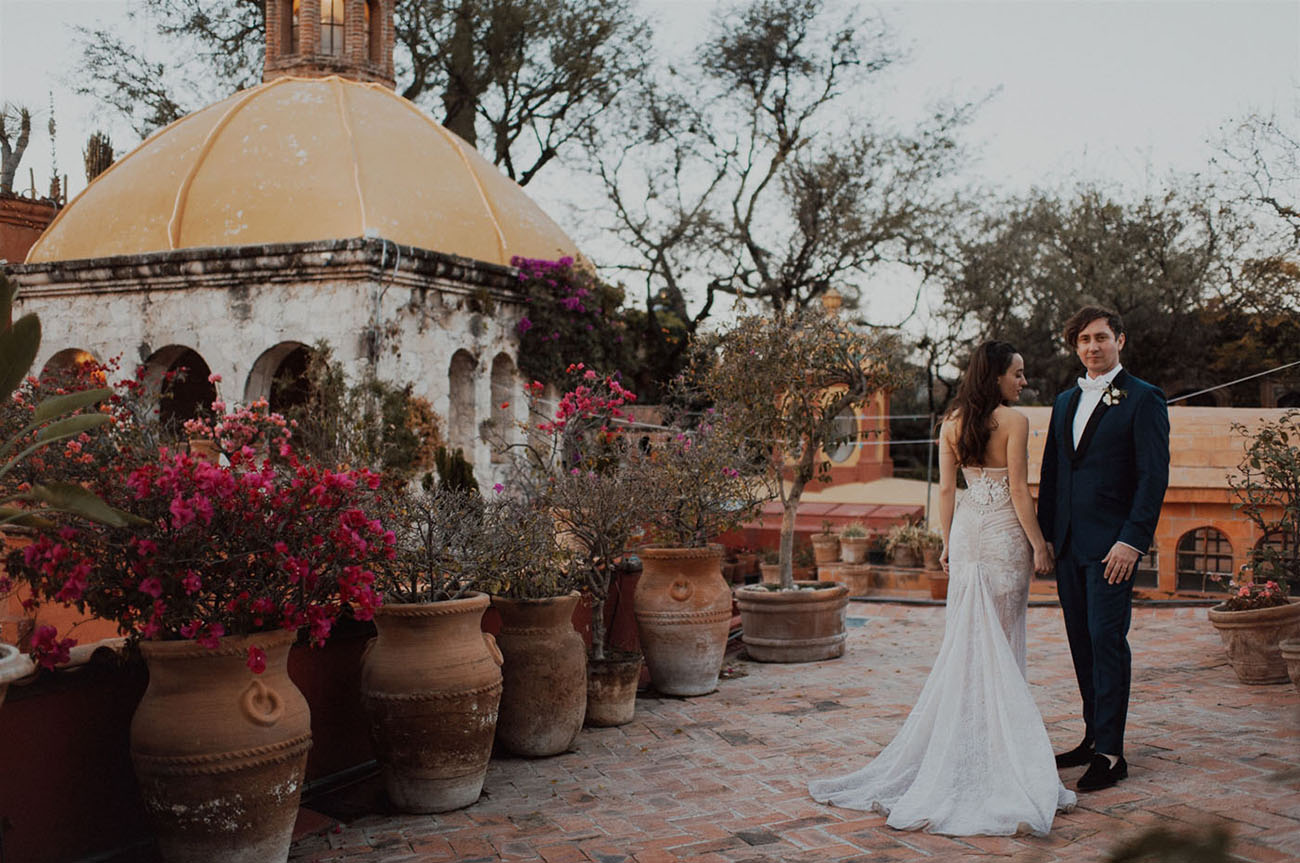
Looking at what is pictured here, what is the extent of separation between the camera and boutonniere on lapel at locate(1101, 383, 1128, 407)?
501 centimetres

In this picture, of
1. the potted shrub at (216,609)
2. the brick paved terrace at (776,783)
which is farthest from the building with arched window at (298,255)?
the potted shrub at (216,609)

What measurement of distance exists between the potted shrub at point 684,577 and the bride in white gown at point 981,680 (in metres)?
2.19

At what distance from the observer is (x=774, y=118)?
81.0 feet

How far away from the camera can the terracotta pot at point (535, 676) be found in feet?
18.5

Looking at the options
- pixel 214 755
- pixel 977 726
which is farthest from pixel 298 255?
pixel 977 726

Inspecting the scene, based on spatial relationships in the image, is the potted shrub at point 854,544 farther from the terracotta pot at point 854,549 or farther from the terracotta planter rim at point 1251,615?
the terracotta planter rim at point 1251,615

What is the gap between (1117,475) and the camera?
5004mm

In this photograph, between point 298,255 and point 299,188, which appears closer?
point 298,255

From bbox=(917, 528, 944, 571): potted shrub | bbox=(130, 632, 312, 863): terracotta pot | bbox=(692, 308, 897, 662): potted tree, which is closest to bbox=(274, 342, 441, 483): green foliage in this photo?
bbox=(692, 308, 897, 662): potted tree

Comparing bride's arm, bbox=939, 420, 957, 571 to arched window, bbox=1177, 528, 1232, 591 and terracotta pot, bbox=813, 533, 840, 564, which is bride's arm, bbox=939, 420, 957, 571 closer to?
arched window, bbox=1177, 528, 1232, 591

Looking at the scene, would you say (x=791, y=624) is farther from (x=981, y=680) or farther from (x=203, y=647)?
(x=203, y=647)

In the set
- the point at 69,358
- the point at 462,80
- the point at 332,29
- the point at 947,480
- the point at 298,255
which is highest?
the point at 462,80

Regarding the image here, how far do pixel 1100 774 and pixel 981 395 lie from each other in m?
1.79

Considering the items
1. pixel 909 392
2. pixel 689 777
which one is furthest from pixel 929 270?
pixel 689 777
